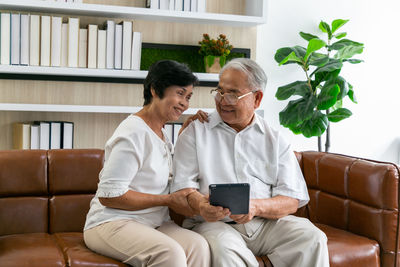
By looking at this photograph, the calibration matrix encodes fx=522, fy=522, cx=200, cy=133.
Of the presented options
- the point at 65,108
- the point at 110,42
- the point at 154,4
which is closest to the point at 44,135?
the point at 65,108

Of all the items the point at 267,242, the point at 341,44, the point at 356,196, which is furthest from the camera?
the point at 341,44

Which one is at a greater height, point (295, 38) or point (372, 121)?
point (295, 38)

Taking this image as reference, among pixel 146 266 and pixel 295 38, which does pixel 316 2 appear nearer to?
pixel 295 38

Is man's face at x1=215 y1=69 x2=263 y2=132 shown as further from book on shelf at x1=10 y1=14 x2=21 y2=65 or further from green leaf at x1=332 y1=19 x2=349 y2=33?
green leaf at x1=332 y1=19 x2=349 y2=33

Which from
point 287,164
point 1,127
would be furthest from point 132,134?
point 1,127

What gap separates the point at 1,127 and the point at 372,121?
3.25m

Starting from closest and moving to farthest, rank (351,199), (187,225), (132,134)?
(132,134)
(187,225)
(351,199)

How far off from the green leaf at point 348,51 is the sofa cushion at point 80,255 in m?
2.80

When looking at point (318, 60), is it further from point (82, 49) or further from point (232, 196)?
point (232, 196)

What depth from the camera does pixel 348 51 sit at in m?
4.22

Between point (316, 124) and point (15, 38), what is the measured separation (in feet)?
7.44

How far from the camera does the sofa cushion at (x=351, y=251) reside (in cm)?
226

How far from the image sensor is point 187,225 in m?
2.32

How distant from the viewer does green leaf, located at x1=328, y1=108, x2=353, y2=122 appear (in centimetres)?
416
